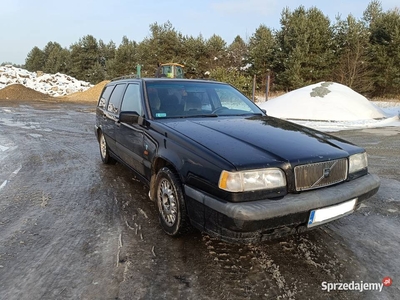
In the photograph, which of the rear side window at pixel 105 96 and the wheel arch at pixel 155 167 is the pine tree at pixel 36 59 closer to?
the rear side window at pixel 105 96

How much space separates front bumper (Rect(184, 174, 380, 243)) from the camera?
2.14 m

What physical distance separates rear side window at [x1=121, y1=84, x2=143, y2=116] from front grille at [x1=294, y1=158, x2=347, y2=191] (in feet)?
6.57

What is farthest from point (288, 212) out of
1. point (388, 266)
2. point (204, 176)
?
point (388, 266)

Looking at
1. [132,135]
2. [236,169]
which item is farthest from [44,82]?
[236,169]

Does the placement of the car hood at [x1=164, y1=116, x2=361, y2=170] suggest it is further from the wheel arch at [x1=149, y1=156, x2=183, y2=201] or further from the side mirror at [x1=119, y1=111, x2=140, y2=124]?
the side mirror at [x1=119, y1=111, x2=140, y2=124]

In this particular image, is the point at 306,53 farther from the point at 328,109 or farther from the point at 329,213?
the point at 329,213

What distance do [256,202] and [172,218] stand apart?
3.16 ft

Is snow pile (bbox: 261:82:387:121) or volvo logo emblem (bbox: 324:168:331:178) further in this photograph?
snow pile (bbox: 261:82:387:121)

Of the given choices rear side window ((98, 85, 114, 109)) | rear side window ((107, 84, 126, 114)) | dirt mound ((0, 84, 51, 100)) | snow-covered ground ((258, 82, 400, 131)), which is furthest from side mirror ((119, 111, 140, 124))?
dirt mound ((0, 84, 51, 100))

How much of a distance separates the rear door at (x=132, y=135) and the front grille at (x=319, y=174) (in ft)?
5.89

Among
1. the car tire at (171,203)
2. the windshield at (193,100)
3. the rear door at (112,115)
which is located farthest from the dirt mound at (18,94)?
the car tire at (171,203)

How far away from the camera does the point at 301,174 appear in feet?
7.74

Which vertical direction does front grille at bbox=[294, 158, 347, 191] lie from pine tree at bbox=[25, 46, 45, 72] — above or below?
below

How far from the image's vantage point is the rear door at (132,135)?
140 inches
